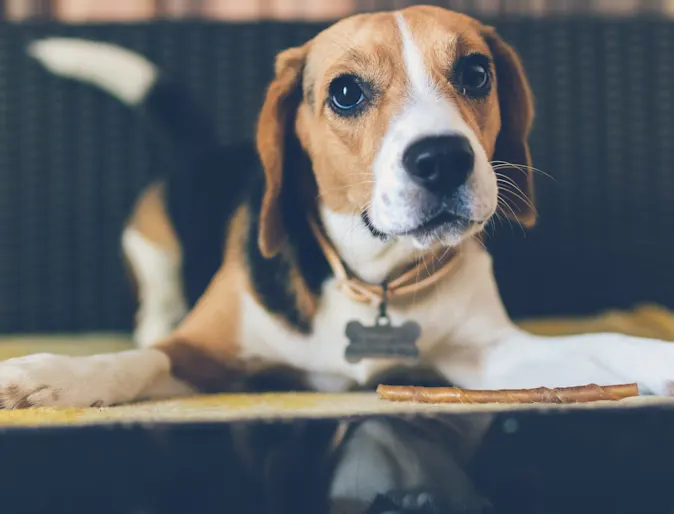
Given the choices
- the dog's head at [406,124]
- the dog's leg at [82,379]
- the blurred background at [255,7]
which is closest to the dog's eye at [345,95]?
the dog's head at [406,124]

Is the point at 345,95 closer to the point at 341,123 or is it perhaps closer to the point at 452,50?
the point at 341,123

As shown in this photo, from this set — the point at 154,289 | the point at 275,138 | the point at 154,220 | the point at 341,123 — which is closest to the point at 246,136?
the point at 154,220

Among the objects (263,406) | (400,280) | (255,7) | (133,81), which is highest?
(255,7)

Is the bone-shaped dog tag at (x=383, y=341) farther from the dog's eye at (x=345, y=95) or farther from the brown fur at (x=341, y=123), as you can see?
the dog's eye at (x=345, y=95)

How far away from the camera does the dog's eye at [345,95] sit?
1242mm

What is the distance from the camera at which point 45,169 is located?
1.99 metres

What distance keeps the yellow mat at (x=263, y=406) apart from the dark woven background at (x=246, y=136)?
0.24 meters

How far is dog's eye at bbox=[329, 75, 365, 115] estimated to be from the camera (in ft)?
4.08

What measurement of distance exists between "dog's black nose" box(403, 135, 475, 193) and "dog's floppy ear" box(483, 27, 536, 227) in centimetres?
36

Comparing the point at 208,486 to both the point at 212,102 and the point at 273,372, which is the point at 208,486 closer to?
the point at 273,372

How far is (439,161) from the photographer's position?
1027 mm

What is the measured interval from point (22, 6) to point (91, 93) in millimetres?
692

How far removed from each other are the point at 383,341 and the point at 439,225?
31cm

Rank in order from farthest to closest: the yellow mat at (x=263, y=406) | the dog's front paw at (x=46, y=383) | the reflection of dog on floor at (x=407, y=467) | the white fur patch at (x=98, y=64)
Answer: the white fur patch at (x=98, y=64) < the dog's front paw at (x=46, y=383) < the yellow mat at (x=263, y=406) < the reflection of dog on floor at (x=407, y=467)
